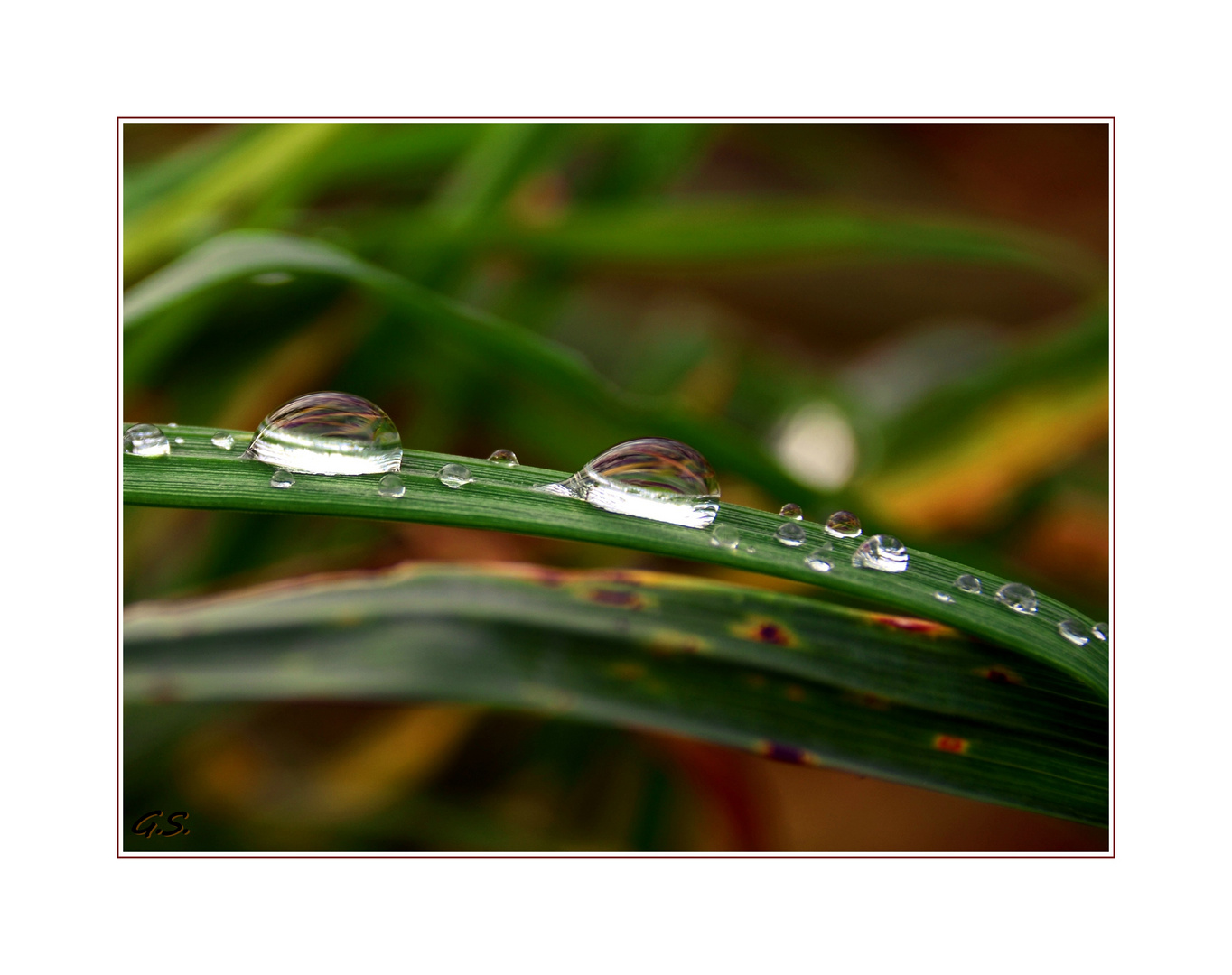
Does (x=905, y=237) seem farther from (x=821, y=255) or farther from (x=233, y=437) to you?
(x=233, y=437)

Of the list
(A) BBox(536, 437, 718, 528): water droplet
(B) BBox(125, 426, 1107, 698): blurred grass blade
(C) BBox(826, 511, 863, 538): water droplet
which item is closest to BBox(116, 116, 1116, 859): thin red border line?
(B) BBox(125, 426, 1107, 698): blurred grass blade

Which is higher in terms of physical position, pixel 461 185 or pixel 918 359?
pixel 461 185

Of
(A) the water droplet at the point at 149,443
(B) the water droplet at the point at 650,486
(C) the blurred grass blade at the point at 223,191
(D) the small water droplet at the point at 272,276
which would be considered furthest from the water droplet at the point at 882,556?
(C) the blurred grass blade at the point at 223,191

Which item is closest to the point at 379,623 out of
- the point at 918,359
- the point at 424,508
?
the point at 424,508
